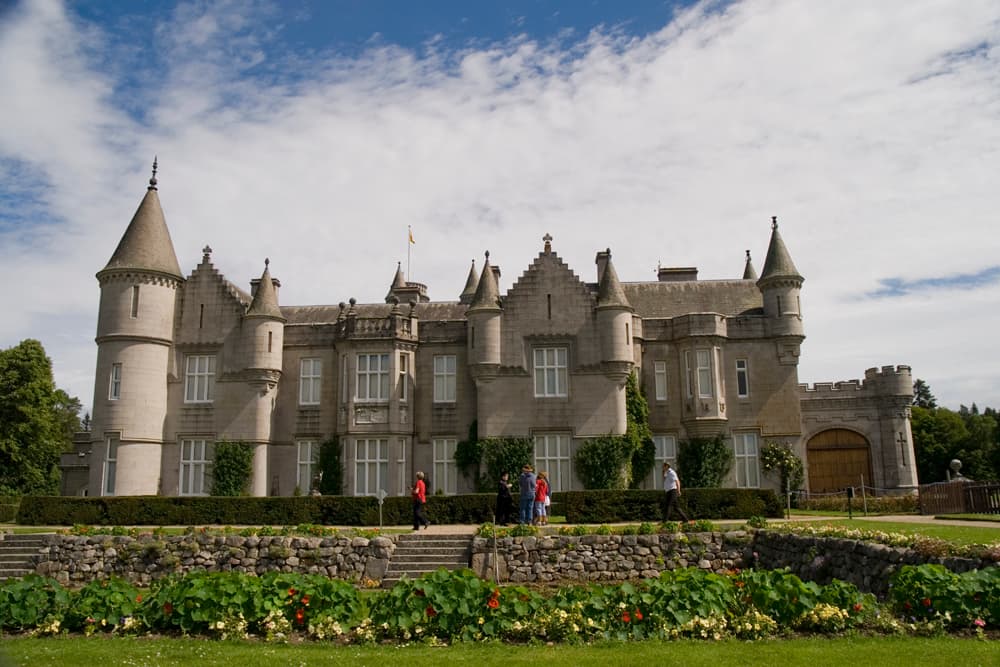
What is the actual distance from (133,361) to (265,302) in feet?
20.5

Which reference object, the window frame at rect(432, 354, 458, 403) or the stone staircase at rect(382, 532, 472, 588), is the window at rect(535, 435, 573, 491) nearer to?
the window frame at rect(432, 354, 458, 403)

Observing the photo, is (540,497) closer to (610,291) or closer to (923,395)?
(610,291)


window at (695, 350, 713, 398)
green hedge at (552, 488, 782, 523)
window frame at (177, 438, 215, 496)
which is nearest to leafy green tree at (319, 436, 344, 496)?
window frame at (177, 438, 215, 496)

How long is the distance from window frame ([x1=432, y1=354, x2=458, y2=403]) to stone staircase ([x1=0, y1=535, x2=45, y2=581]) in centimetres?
1745

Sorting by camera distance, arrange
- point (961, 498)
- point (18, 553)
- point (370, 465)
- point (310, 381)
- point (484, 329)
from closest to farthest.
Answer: point (18, 553)
point (961, 498)
point (370, 465)
point (484, 329)
point (310, 381)

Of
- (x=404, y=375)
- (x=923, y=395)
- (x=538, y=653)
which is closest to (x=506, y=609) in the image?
(x=538, y=653)

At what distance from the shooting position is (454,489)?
35.8m

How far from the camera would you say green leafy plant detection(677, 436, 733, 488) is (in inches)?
1416

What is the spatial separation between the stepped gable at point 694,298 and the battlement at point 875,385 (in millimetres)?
7142

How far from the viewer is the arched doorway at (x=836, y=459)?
43688mm

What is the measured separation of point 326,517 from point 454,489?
26.2 feet

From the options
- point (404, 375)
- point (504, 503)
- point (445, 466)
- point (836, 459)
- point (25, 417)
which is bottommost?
point (504, 503)

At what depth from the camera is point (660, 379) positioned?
124 ft

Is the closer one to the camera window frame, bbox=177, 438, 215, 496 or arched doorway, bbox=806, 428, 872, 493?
window frame, bbox=177, 438, 215, 496
